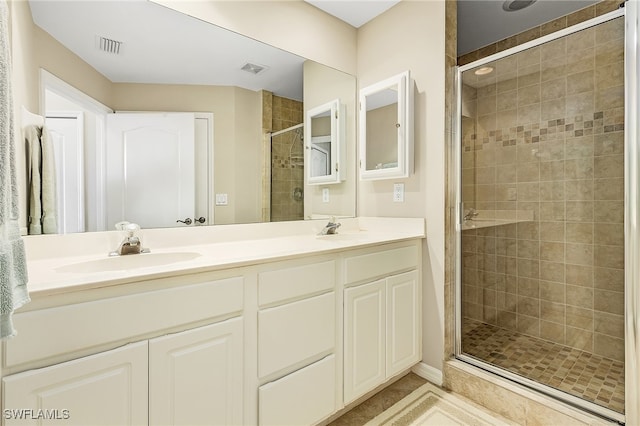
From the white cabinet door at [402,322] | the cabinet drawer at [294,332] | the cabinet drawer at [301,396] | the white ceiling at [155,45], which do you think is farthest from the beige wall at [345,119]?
the cabinet drawer at [301,396]

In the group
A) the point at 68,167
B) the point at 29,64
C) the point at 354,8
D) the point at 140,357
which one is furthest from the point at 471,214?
the point at 29,64

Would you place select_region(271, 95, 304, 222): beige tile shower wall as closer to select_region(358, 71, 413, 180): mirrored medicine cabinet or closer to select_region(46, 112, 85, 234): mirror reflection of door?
select_region(358, 71, 413, 180): mirrored medicine cabinet

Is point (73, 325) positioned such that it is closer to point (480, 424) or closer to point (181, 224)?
point (181, 224)

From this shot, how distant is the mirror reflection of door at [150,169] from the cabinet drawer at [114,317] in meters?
0.64

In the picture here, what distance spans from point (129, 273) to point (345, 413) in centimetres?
133

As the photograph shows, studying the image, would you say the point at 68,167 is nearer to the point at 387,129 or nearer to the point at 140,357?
the point at 140,357

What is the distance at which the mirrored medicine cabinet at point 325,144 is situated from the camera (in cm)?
215

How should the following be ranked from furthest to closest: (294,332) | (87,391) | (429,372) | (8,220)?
(429,372)
(294,332)
(87,391)
(8,220)

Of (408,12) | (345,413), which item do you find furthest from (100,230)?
(408,12)

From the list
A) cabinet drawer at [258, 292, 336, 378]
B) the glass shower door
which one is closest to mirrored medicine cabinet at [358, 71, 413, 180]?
the glass shower door

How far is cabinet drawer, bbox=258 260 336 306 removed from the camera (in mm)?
1179

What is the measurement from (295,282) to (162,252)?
0.63 meters

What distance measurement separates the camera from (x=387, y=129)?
→ 2.06 m

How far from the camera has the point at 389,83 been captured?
1996 mm
